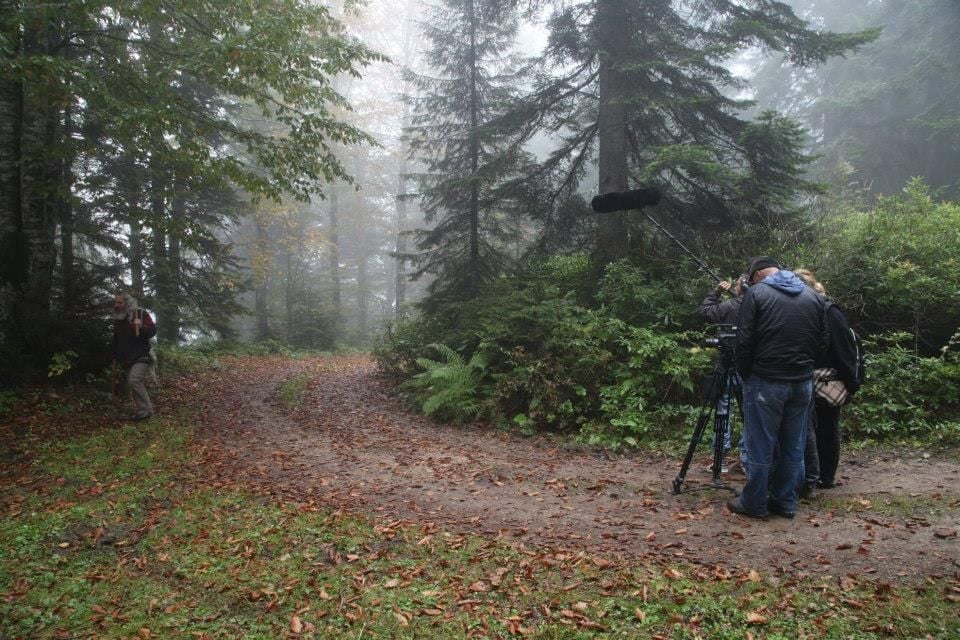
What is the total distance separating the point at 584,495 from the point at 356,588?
8.95ft

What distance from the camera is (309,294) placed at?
2403 cm

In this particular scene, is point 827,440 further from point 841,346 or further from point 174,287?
point 174,287

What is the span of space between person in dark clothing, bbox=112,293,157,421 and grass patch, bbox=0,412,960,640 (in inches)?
141

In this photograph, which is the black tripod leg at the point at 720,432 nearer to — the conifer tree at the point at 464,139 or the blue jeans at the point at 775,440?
the blue jeans at the point at 775,440

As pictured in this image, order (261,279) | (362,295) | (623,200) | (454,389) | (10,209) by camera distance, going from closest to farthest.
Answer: (623,200) → (10,209) → (454,389) → (261,279) → (362,295)

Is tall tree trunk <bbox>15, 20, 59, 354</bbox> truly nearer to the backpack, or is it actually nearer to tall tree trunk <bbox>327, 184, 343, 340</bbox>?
the backpack

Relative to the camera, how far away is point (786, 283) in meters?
4.41

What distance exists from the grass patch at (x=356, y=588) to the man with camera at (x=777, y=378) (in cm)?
113

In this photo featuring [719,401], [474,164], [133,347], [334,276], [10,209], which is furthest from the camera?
[334,276]

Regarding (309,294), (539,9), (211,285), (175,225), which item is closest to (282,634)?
(175,225)

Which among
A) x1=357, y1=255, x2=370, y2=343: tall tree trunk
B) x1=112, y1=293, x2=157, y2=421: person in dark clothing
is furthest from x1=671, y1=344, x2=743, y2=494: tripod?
x1=357, y1=255, x2=370, y2=343: tall tree trunk

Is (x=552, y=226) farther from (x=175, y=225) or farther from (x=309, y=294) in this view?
(x=309, y=294)

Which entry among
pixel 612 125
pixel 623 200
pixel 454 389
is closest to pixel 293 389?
pixel 454 389

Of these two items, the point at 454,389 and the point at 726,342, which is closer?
the point at 726,342
